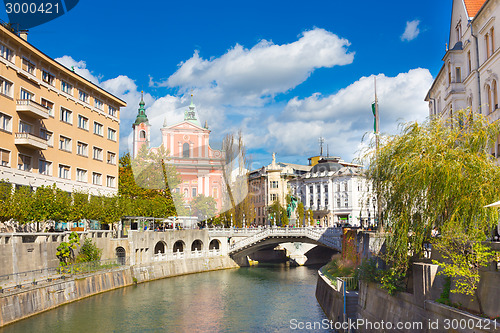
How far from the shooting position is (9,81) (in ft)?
155

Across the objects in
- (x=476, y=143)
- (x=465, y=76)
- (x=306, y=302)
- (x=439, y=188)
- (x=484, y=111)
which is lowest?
(x=306, y=302)

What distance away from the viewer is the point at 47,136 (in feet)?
177

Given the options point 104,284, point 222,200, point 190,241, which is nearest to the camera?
point 104,284

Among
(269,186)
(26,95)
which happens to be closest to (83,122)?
(26,95)

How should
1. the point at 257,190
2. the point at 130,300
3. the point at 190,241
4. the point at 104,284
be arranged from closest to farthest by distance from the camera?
the point at 130,300, the point at 104,284, the point at 190,241, the point at 257,190

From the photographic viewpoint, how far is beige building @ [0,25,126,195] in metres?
47.3

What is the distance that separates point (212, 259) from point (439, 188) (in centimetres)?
5464

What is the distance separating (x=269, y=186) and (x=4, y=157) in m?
96.6

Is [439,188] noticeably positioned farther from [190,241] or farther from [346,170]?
[346,170]

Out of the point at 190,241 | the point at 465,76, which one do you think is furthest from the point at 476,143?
the point at 190,241

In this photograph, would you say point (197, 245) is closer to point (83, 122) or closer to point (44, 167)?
point (83, 122)

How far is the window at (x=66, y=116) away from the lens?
57.0 metres

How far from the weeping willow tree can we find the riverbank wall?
2333 centimetres

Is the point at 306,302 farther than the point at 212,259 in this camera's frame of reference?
No
